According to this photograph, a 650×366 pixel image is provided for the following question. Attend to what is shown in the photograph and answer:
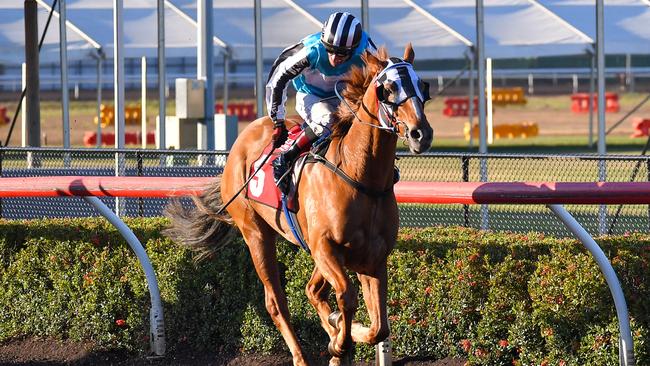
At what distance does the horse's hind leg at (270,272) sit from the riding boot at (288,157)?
2.23 feet

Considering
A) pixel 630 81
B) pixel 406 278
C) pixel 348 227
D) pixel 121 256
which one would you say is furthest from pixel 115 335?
pixel 630 81

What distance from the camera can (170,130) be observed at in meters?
13.5

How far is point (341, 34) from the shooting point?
18.9 ft

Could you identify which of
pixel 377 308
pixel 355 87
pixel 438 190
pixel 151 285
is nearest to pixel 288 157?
pixel 355 87

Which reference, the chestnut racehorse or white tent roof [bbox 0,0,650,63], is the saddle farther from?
white tent roof [bbox 0,0,650,63]

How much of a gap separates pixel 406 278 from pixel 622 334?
1.38m

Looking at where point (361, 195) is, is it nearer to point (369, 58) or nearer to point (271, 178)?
point (369, 58)

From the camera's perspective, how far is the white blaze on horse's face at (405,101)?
4.88 metres

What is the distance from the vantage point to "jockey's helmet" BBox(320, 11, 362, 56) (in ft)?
18.8

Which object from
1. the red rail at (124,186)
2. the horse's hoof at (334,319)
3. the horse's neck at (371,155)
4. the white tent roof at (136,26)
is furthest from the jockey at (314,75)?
the white tent roof at (136,26)

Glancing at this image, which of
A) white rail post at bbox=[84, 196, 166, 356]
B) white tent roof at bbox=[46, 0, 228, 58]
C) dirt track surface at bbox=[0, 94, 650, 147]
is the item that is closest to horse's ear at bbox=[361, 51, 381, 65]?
white rail post at bbox=[84, 196, 166, 356]

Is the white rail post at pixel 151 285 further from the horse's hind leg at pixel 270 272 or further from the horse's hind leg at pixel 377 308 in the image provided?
the horse's hind leg at pixel 377 308

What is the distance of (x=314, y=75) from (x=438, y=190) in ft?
3.15

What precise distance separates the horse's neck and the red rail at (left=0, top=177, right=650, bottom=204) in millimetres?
674
